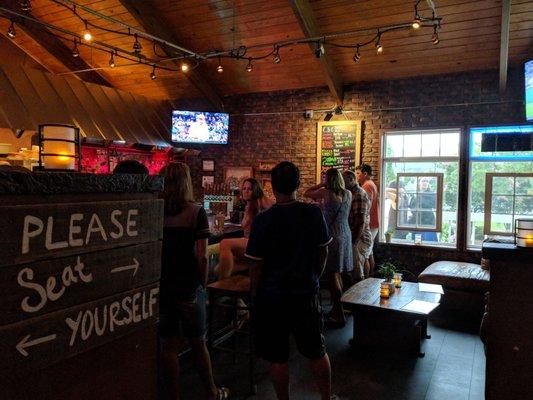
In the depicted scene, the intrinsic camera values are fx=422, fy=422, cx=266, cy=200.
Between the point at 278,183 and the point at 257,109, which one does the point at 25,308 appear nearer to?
the point at 278,183

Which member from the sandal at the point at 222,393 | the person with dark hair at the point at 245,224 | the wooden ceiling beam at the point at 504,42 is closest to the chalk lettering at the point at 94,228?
the sandal at the point at 222,393

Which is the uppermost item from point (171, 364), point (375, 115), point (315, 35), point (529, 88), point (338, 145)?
point (315, 35)

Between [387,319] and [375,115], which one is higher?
[375,115]

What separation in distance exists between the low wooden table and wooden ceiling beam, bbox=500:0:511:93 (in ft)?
10.6

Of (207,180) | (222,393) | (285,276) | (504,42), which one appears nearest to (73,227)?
(285,276)

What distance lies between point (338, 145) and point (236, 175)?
202 centimetres

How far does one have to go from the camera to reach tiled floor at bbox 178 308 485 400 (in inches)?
118

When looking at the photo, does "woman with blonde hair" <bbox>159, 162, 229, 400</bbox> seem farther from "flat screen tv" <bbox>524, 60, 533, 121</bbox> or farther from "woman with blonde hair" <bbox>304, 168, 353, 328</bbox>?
"flat screen tv" <bbox>524, 60, 533, 121</bbox>

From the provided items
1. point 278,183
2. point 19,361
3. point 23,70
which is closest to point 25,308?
point 19,361

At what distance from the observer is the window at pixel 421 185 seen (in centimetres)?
634

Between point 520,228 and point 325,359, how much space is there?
4.06 feet

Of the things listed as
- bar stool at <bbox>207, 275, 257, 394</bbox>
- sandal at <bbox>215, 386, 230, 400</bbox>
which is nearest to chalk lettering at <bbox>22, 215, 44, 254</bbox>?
sandal at <bbox>215, 386, 230, 400</bbox>

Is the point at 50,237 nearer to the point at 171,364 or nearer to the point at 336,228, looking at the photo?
the point at 171,364

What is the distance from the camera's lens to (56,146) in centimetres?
155
